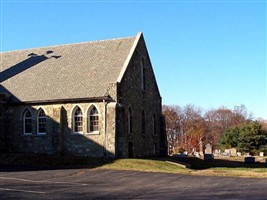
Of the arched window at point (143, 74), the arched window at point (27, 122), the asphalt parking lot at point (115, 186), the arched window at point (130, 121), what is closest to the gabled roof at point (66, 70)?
the arched window at point (27, 122)

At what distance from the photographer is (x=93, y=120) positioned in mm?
31969

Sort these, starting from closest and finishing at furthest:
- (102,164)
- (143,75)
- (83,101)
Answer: (102,164)
(83,101)
(143,75)

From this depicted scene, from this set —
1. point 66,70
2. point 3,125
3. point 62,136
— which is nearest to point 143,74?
point 66,70

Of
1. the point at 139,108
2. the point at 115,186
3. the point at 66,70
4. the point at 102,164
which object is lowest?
the point at 115,186

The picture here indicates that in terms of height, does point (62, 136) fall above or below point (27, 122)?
below

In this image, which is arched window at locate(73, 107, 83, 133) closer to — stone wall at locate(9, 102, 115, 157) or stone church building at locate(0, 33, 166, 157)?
stone church building at locate(0, 33, 166, 157)

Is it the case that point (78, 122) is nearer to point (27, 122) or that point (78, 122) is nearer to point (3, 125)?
point (27, 122)

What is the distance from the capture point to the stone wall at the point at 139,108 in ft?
104

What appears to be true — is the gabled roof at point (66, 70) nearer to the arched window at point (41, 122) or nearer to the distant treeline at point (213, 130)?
the arched window at point (41, 122)

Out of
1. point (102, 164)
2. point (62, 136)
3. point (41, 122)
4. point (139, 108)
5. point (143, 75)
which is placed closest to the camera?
point (102, 164)

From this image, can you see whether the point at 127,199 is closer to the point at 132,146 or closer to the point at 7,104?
the point at 132,146

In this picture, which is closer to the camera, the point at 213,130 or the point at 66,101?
the point at 66,101

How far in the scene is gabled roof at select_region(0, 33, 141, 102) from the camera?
108ft

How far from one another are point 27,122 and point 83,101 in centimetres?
585
